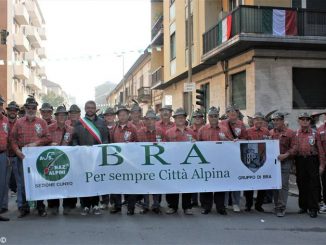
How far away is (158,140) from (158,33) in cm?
2601

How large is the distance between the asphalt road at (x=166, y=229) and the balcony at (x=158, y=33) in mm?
26467

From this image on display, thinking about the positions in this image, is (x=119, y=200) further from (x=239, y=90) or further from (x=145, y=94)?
(x=145, y=94)

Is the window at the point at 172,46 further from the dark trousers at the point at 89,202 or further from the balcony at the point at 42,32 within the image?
the balcony at the point at 42,32

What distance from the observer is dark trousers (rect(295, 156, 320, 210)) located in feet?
29.8

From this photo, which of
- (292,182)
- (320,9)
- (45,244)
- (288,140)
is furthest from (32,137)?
(320,9)

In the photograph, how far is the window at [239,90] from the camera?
20250mm

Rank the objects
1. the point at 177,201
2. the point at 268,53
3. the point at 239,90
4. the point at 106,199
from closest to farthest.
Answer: the point at 177,201 < the point at 106,199 < the point at 268,53 < the point at 239,90

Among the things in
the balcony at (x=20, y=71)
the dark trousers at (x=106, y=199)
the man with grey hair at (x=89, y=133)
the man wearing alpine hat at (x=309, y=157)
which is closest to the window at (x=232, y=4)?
the man wearing alpine hat at (x=309, y=157)

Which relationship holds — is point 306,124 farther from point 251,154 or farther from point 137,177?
point 137,177

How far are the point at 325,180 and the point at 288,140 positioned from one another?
3.33ft

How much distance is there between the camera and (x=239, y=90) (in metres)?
20.8

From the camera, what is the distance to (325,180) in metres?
9.20

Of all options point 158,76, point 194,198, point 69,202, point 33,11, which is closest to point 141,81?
point 158,76

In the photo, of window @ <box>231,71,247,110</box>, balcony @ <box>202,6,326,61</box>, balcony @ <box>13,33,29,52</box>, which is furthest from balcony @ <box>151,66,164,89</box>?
balcony @ <box>13,33,29,52</box>
